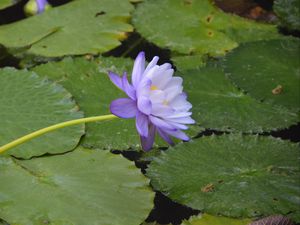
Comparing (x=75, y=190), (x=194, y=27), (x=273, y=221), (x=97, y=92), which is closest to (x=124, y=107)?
(x=75, y=190)

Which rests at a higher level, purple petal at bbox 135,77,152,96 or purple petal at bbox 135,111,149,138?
purple petal at bbox 135,77,152,96

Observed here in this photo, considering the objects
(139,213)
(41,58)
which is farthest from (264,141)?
(41,58)

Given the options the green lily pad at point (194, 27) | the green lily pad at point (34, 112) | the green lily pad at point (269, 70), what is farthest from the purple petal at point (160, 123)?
the green lily pad at point (194, 27)

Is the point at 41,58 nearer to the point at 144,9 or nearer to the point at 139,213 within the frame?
the point at 144,9

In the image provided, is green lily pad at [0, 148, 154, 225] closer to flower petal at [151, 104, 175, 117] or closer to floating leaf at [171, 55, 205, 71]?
flower petal at [151, 104, 175, 117]

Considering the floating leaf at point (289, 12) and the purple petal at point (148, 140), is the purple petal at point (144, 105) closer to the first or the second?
the purple petal at point (148, 140)

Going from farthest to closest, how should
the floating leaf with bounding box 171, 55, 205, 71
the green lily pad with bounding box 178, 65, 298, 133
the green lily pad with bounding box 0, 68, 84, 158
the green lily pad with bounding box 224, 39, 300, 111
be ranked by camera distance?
the floating leaf with bounding box 171, 55, 205, 71 → the green lily pad with bounding box 224, 39, 300, 111 → the green lily pad with bounding box 178, 65, 298, 133 → the green lily pad with bounding box 0, 68, 84, 158

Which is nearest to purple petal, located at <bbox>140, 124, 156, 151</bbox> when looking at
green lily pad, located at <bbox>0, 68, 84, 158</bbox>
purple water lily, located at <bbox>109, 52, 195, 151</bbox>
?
purple water lily, located at <bbox>109, 52, 195, 151</bbox>
